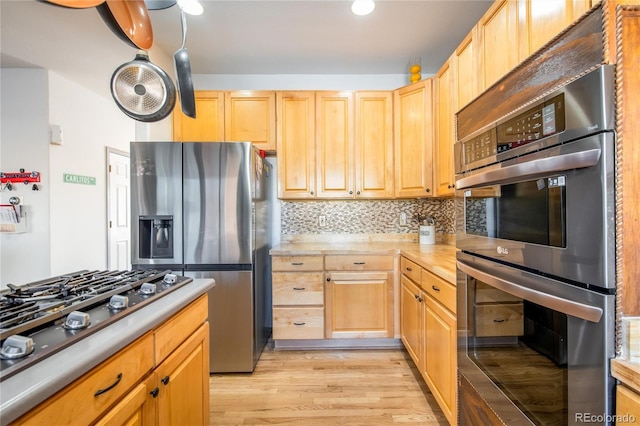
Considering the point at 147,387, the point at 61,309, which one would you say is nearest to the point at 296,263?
the point at 147,387

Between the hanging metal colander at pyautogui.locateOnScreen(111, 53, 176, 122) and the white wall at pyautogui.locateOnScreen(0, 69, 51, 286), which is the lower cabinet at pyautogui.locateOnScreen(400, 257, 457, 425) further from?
the white wall at pyautogui.locateOnScreen(0, 69, 51, 286)

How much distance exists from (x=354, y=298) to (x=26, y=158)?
3.30m

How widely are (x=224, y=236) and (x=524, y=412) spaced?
6.22 feet

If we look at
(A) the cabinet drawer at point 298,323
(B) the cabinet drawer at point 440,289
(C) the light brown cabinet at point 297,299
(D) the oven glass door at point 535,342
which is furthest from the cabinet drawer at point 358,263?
(D) the oven glass door at point 535,342

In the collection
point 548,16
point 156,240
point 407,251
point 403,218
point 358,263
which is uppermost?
point 548,16

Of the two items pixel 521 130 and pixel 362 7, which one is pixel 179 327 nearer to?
pixel 521 130

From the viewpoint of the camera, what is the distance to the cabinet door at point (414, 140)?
8.28 feet

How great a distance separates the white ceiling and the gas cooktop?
75.4 inches

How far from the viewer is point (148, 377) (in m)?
0.88

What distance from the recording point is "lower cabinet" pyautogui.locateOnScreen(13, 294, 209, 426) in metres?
0.61

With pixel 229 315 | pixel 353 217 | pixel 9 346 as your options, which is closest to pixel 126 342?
pixel 9 346

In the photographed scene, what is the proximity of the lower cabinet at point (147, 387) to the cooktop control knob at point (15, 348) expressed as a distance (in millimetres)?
116

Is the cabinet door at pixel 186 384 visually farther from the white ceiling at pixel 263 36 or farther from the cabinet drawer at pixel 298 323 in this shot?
the white ceiling at pixel 263 36

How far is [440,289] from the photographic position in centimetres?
154
